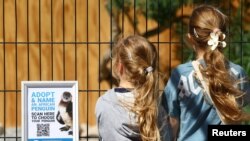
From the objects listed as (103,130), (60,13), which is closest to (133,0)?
(60,13)

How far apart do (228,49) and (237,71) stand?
337 centimetres

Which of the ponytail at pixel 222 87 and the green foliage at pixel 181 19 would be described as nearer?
the ponytail at pixel 222 87

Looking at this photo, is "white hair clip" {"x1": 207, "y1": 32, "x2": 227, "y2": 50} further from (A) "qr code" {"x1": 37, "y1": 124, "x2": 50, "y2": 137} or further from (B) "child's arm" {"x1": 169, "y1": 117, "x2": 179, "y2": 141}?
(A) "qr code" {"x1": 37, "y1": 124, "x2": 50, "y2": 137}

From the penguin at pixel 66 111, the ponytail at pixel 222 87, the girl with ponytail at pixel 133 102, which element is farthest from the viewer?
the penguin at pixel 66 111

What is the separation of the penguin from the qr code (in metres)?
0.09

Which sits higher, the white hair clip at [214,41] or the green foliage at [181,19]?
the green foliage at [181,19]

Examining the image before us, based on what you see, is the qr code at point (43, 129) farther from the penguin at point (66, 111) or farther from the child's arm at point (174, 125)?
the child's arm at point (174, 125)

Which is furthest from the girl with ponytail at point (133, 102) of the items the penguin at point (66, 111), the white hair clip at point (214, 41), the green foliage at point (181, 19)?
the green foliage at point (181, 19)

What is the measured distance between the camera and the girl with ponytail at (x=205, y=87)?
3.13 metres

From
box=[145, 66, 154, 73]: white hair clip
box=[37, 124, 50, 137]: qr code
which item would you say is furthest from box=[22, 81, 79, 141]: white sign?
box=[145, 66, 154, 73]: white hair clip

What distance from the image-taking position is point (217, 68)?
10.3ft

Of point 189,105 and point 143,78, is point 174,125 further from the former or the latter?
point 143,78

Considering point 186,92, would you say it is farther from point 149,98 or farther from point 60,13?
point 60,13

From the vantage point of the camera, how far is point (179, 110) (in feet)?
10.7
